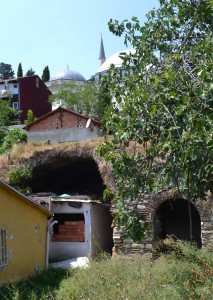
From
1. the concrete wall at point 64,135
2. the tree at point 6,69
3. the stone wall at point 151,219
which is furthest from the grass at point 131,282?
the tree at point 6,69

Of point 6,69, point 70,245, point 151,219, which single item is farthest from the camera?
point 6,69

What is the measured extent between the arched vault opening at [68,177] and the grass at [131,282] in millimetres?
6801

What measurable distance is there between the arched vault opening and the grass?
680 cm

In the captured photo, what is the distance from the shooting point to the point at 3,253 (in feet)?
31.5

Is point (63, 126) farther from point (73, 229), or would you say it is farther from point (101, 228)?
point (73, 229)

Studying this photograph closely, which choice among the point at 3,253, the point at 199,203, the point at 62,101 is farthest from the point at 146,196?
the point at 62,101

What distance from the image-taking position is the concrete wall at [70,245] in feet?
46.4

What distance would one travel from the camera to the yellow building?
9633mm

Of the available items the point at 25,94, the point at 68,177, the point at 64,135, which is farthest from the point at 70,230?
the point at 25,94

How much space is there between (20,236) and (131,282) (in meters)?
3.64

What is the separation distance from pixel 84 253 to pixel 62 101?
28704 millimetres

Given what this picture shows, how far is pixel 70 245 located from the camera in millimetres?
14336

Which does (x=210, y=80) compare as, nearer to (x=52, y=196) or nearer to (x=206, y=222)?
(x=206, y=222)

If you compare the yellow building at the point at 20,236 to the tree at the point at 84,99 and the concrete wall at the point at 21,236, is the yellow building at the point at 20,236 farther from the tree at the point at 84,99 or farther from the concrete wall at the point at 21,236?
the tree at the point at 84,99
